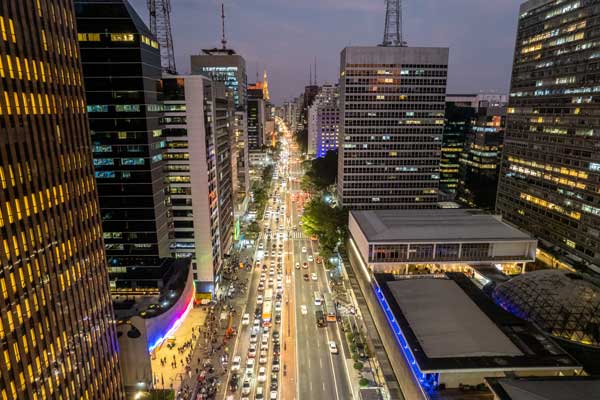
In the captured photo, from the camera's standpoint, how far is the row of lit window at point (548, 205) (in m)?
96.6

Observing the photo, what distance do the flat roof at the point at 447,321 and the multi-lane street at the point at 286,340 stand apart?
14.8m

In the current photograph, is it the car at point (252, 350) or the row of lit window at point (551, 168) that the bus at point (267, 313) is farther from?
the row of lit window at point (551, 168)

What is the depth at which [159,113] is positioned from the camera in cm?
7688

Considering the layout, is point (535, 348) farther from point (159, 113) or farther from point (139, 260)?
point (159, 113)

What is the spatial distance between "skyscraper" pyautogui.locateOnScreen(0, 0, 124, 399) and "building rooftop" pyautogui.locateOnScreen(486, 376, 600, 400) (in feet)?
153

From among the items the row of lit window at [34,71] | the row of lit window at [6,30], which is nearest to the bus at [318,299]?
the row of lit window at [34,71]

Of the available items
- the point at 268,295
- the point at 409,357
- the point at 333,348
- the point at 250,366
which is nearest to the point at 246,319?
the point at 268,295

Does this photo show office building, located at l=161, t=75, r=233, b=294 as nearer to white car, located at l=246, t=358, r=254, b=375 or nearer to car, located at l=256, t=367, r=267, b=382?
white car, located at l=246, t=358, r=254, b=375

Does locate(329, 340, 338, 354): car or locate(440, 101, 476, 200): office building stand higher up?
locate(440, 101, 476, 200): office building

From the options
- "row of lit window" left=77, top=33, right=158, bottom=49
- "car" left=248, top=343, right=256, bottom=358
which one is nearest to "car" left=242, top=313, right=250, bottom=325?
"car" left=248, top=343, right=256, bottom=358

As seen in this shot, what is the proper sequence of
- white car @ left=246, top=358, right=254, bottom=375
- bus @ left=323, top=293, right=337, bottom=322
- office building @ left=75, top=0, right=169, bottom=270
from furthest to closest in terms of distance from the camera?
1. bus @ left=323, top=293, right=337, bottom=322
2. office building @ left=75, top=0, right=169, bottom=270
3. white car @ left=246, top=358, right=254, bottom=375

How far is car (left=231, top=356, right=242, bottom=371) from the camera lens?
64.8 meters

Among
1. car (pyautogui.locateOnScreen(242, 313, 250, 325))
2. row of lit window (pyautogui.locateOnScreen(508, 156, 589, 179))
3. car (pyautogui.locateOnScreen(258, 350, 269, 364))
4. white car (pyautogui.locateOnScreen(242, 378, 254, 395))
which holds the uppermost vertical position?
row of lit window (pyautogui.locateOnScreen(508, 156, 589, 179))

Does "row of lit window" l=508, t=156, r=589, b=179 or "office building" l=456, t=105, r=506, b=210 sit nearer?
"row of lit window" l=508, t=156, r=589, b=179
